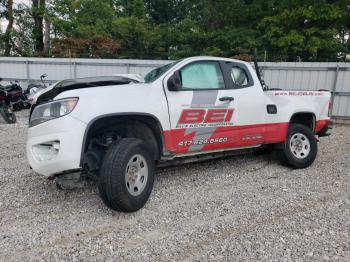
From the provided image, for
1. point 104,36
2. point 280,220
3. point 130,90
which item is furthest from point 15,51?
point 280,220

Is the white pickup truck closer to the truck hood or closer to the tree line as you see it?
the truck hood

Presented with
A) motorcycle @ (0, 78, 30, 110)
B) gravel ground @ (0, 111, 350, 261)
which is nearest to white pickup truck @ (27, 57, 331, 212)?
gravel ground @ (0, 111, 350, 261)

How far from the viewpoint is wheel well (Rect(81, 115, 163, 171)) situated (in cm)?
341

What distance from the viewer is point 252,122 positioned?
4645mm

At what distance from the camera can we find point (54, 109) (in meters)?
3.28

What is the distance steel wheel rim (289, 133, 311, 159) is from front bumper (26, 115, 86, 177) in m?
3.67

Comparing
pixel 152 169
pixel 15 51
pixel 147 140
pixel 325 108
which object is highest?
pixel 15 51

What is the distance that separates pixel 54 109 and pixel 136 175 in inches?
46.2

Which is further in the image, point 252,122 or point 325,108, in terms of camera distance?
point 325,108

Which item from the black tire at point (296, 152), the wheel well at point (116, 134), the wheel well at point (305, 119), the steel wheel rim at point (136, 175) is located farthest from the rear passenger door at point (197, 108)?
the wheel well at point (305, 119)

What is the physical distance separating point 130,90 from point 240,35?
13386mm

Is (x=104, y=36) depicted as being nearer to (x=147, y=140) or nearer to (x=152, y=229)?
(x=147, y=140)

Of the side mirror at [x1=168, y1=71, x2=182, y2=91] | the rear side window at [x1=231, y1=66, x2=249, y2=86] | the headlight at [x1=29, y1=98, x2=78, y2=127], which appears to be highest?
the rear side window at [x1=231, y1=66, x2=249, y2=86]

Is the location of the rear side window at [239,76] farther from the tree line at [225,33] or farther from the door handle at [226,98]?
the tree line at [225,33]
